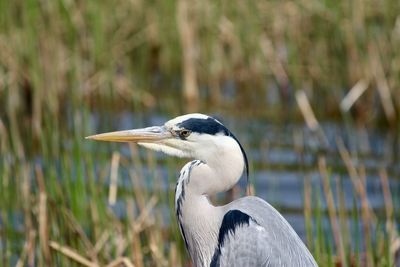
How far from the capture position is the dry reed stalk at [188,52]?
32.7 feet

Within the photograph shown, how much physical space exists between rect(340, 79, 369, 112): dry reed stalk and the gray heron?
16.2 feet

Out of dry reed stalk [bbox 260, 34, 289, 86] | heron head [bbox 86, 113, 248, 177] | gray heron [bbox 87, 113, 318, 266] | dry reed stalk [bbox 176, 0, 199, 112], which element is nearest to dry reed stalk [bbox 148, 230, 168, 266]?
gray heron [bbox 87, 113, 318, 266]

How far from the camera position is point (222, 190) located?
434 cm

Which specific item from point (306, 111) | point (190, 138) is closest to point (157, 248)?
point (190, 138)

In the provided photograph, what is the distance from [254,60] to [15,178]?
479cm

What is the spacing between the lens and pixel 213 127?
4.24 meters

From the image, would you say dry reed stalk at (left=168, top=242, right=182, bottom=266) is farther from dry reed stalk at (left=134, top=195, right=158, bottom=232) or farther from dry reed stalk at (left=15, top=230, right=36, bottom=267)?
dry reed stalk at (left=15, top=230, right=36, bottom=267)

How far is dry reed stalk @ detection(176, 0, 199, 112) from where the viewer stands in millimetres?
9972

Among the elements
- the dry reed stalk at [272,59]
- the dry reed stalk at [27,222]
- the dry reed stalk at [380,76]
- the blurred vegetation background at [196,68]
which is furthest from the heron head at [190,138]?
the dry reed stalk at [272,59]

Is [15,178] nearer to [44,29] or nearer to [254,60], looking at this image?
[44,29]

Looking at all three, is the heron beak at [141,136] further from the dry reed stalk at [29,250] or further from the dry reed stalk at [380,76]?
the dry reed stalk at [380,76]

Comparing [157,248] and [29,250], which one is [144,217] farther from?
[29,250]

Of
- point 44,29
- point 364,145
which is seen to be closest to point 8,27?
point 44,29

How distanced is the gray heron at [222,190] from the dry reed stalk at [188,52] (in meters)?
5.67
